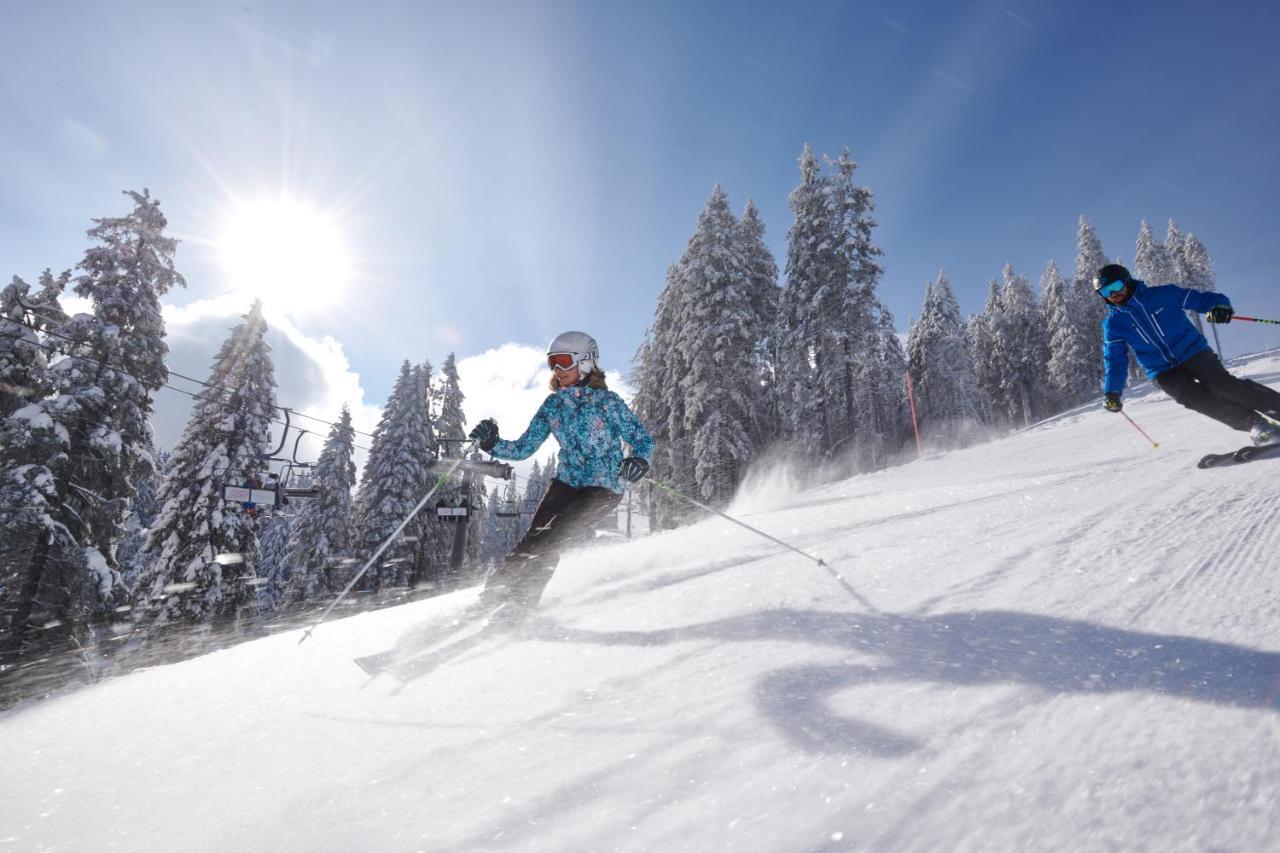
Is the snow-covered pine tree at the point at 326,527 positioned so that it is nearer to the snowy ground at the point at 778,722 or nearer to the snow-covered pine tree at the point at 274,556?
the snow-covered pine tree at the point at 274,556

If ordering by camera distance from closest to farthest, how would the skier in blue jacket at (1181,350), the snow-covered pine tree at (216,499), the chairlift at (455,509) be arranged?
the skier in blue jacket at (1181,350)
the chairlift at (455,509)
the snow-covered pine tree at (216,499)

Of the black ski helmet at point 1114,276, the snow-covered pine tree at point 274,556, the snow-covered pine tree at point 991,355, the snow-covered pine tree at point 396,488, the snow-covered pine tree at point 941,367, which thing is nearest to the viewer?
the black ski helmet at point 1114,276

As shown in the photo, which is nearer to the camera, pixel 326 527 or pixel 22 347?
pixel 22 347

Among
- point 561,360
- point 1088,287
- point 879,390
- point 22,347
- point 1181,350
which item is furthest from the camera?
point 1088,287

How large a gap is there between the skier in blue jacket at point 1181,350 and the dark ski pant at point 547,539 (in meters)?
4.30

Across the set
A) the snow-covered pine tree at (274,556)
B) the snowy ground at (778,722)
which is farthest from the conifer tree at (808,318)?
the snow-covered pine tree at (274,556)

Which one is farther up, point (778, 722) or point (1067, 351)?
point (1067, 351)

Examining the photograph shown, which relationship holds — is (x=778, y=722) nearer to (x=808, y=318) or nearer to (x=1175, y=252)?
(x=808, y=318)

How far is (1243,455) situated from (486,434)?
523cm

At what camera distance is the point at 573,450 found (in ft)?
13.3

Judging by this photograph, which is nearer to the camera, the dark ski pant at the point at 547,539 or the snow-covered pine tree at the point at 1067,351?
the dark ski pant at the point at 547,539

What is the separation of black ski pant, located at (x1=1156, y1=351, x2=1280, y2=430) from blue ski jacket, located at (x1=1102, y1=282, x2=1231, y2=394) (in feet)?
0.31

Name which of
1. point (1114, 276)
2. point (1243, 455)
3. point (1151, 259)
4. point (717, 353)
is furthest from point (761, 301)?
point (1151, 259)

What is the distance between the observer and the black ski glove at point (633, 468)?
148 inches
